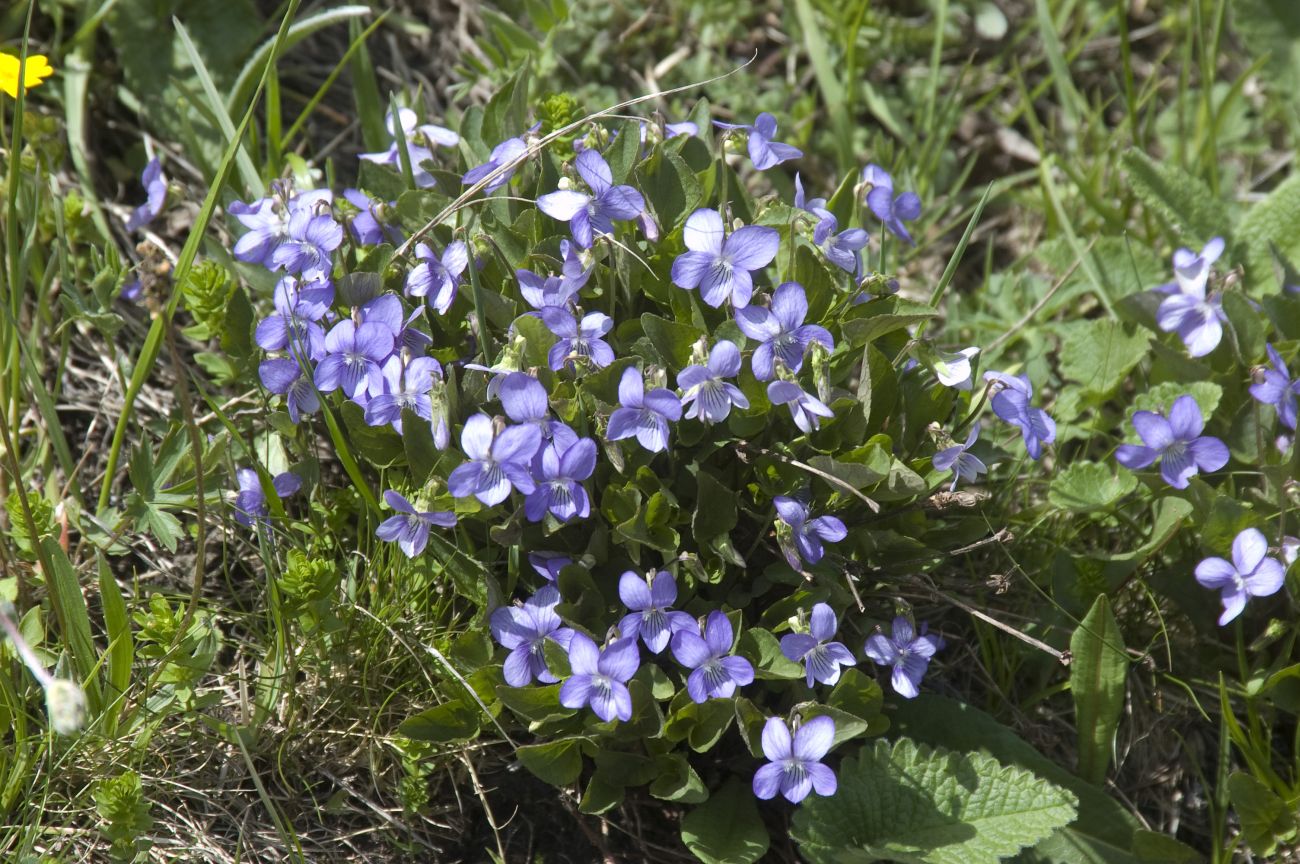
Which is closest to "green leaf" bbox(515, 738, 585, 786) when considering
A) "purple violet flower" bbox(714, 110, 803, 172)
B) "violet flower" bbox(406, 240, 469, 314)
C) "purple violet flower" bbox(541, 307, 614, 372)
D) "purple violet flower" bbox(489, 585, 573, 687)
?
"purple violet flower" bbox(489, 585, 573, 687)

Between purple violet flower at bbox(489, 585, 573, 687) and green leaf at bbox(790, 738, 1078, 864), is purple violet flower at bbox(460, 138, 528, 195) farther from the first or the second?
green leaf at bbox(790, 738, 1078, 864)

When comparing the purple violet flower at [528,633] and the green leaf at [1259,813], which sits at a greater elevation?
the purple violet flower at [528,633]

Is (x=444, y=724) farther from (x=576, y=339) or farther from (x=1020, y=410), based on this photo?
(x=1020, y=410)

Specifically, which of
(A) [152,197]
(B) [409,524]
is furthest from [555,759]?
(A) [152,197]

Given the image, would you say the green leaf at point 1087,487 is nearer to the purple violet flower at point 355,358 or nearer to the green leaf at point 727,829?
the green leaf at point 727,829

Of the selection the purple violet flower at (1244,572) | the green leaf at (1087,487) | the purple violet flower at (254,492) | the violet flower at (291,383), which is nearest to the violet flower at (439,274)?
the violet flower at (291,383)

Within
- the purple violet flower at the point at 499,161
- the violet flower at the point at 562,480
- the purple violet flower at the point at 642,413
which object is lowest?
the violet flower at the point at 562,480

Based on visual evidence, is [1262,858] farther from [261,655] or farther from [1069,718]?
[261,655]
